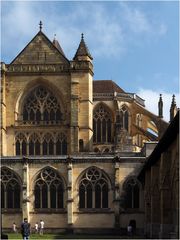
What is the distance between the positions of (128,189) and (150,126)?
2822 centimetres

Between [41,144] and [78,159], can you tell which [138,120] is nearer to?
[41,144]

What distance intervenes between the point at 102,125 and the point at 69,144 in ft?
29.1

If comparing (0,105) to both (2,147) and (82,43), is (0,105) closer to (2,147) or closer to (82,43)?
(2,147)

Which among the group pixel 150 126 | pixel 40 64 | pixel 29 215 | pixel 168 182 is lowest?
pixel 29 215

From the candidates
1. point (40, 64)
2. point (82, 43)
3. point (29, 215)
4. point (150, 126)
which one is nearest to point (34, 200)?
point (29, 215)

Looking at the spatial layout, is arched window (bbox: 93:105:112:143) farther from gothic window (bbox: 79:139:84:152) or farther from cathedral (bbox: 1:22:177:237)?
gothic window (bbox: 79:139:84:152)

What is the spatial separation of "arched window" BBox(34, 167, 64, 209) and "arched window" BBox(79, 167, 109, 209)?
5.41 feet

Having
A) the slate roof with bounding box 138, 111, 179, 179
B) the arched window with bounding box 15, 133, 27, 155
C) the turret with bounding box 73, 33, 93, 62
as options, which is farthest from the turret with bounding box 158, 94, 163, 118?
the slate roof with bounding box 138, 111, 179, 179

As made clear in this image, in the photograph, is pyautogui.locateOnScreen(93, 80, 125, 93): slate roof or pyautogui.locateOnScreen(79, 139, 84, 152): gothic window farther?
pyautogui.locateOnScreen(93, 80, 125, 93): slate roof

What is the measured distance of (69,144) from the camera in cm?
6034

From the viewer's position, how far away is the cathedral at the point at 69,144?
49000 millimetres

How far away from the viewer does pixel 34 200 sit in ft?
161

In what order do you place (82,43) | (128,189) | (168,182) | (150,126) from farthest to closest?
(150,126), (82,43), (128,189), (168,182)

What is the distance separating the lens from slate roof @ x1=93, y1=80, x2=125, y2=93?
242ft
